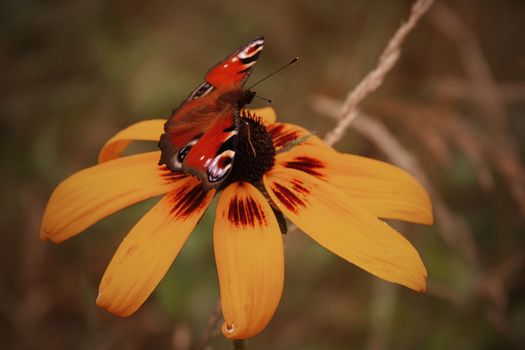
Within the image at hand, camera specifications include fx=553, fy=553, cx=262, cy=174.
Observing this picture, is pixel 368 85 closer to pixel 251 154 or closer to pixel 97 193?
pixel 251 154

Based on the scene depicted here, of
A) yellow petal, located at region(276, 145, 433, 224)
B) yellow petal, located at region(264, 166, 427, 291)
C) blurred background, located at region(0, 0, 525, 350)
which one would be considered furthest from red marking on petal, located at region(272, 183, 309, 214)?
blurred background, located at region(0, 0, 525, 350)

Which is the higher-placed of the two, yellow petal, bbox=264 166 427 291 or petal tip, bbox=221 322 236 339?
petal tip, bbox=221 322 236 339

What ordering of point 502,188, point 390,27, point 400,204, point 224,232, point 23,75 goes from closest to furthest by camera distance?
point 224,232
point 400,204
point 502,188
point 23,75
point 390,27

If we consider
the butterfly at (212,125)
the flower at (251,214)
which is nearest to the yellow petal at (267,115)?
the flower at (251,214)

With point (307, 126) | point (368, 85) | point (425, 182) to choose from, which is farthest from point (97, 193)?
point (307, 126)

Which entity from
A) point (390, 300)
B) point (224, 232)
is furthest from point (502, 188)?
point (224, 232)

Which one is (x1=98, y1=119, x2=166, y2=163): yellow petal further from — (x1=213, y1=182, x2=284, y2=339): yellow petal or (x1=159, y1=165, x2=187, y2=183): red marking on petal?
(x1=213, y1=182, x2=284, y2=339): yellow petal

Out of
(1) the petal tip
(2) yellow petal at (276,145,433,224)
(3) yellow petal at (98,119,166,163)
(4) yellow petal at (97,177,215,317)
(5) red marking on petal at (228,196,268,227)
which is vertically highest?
(3) yellow petal at (98,119,166,163)

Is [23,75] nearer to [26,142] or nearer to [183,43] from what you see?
[26,142]
